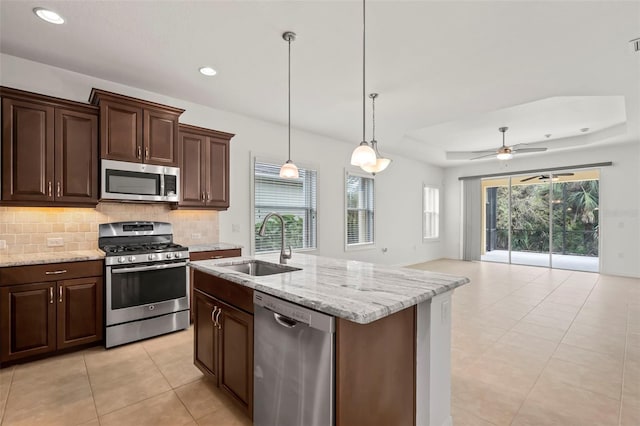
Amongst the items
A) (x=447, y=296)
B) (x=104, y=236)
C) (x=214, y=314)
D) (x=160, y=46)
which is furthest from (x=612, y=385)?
(x=104, y=236)

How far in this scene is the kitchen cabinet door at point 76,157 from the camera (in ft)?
9.66

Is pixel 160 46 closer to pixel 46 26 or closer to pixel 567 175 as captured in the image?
pixel 46 26

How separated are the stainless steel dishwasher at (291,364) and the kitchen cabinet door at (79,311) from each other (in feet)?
6.91

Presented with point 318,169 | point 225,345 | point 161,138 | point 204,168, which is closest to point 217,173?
point 204,168

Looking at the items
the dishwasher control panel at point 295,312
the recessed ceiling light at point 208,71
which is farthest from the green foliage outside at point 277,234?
the dishwasher control panel at point 295,312

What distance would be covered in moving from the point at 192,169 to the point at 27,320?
2.07 m

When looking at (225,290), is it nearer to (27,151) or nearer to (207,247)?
(207,247)

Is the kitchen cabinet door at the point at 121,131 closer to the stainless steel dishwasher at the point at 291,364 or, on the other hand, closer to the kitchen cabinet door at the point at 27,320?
the kitchen cabinet door at the point at 27,320

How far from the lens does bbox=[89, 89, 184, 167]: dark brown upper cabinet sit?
3.10 metres

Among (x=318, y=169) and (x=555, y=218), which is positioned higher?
(x=318, y=169)

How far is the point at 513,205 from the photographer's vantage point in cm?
801

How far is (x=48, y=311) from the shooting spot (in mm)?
2717

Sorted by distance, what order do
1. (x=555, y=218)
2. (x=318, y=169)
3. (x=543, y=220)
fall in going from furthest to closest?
(x=543, y=220), (x=555, y=218), (x=318, y=169)

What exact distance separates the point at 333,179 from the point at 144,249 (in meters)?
3.45
